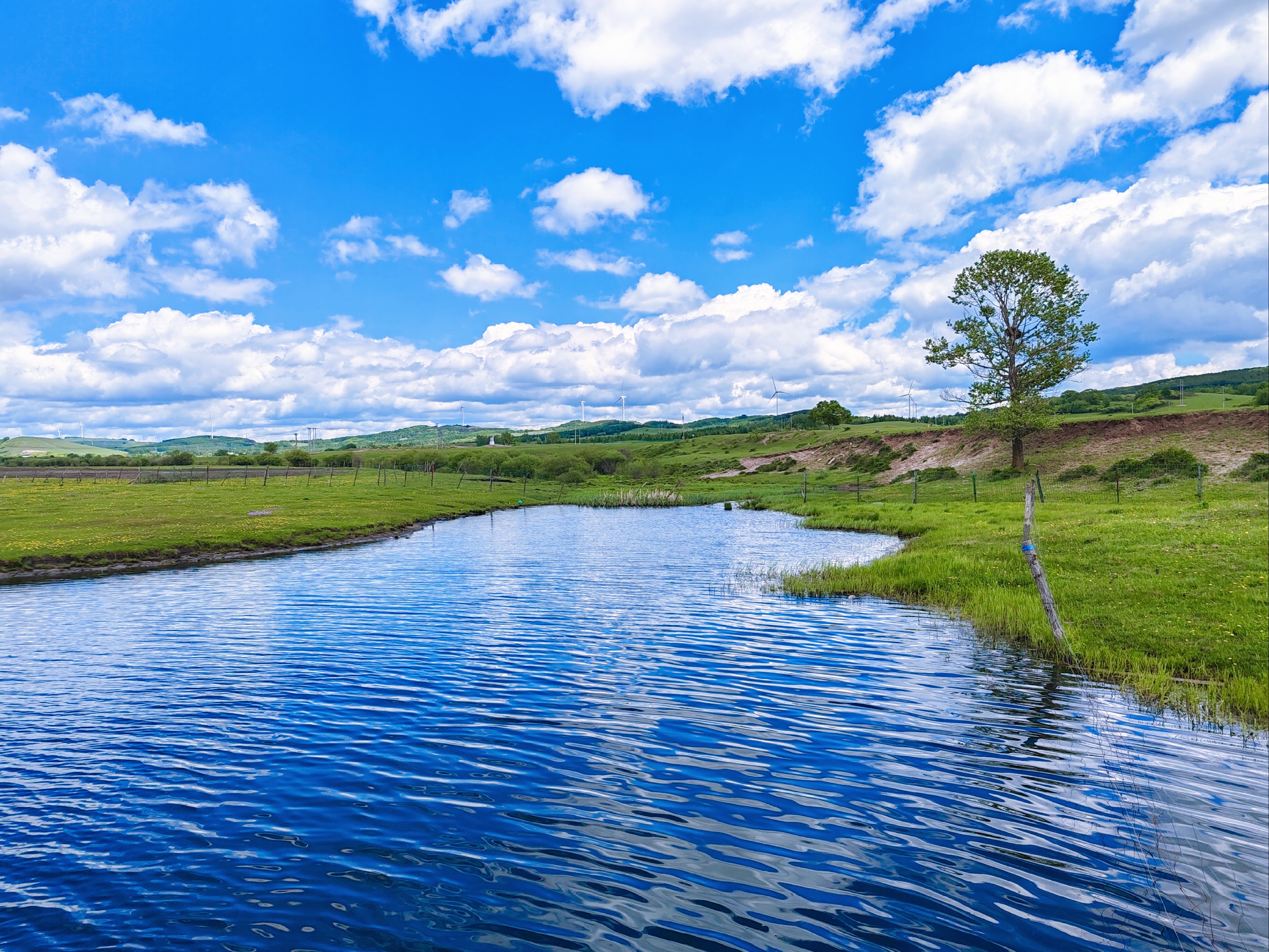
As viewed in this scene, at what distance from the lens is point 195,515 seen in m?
65.3

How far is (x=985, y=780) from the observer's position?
11992mm

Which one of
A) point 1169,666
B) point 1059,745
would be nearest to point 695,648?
point 1059,745

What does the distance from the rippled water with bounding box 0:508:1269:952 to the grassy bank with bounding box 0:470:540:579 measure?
28259 millimetres

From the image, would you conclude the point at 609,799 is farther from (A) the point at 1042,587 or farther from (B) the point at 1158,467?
(B) the point at 1158,467

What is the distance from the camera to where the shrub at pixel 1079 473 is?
6806 cm

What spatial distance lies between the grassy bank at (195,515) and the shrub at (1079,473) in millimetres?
67950

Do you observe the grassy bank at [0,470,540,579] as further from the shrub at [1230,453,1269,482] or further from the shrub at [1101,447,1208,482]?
the shrub at [1230,453,1269,482]

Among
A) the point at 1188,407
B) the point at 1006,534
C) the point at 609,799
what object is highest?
the point at 1188,407

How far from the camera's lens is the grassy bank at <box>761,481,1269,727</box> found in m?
16.7

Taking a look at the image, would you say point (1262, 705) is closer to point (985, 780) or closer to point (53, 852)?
point (985, 780)

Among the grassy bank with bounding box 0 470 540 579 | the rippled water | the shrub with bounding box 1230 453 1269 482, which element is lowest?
the rippled water

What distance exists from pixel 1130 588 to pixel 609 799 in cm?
2038

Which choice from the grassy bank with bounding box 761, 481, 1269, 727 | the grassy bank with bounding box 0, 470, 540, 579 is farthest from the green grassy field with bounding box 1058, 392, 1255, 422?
the grassy bank with bounding box 0, 470, 540, 579

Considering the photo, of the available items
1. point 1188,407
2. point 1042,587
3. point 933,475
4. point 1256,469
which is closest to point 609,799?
point 1042,587
